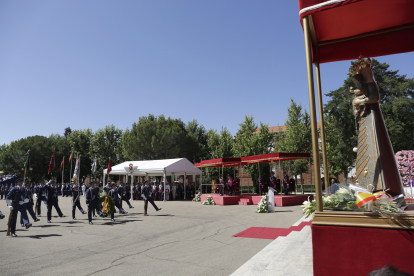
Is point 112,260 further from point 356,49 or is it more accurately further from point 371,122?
point 356,49

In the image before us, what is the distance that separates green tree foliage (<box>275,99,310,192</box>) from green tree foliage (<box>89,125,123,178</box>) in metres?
30.7

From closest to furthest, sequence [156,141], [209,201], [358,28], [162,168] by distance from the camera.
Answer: [358,28] → [209,201] → [162,168] → [156,141]

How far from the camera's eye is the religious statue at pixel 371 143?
3.99 meters

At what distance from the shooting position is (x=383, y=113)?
24453 millimetres

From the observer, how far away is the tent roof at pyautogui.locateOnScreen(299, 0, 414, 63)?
398 cm

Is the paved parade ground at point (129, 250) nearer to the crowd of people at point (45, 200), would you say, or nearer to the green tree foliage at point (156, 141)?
the crowd of people at point (45, 200)

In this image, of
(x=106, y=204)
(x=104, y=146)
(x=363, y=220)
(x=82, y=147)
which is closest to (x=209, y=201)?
(x=106, y=204)

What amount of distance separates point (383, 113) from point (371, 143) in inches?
967

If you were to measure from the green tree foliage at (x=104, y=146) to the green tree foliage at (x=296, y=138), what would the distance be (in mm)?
30750

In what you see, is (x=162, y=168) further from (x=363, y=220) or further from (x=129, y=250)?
(x=363, y=220)

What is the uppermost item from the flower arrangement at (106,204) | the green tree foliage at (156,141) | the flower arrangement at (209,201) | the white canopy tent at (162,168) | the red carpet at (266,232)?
the green tree foliage at (156,141)

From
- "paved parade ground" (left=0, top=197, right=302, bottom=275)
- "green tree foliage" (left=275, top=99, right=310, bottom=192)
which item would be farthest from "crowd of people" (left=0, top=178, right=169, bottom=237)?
"green tree foliage" (left=275, top=99, right=310, bottom=192)

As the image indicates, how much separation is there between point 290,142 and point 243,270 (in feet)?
93.2

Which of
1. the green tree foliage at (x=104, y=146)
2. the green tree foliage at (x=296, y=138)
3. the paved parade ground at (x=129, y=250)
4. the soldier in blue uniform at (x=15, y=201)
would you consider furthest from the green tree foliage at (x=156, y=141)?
the soldier in blue uniform at (x=15, y=201)
